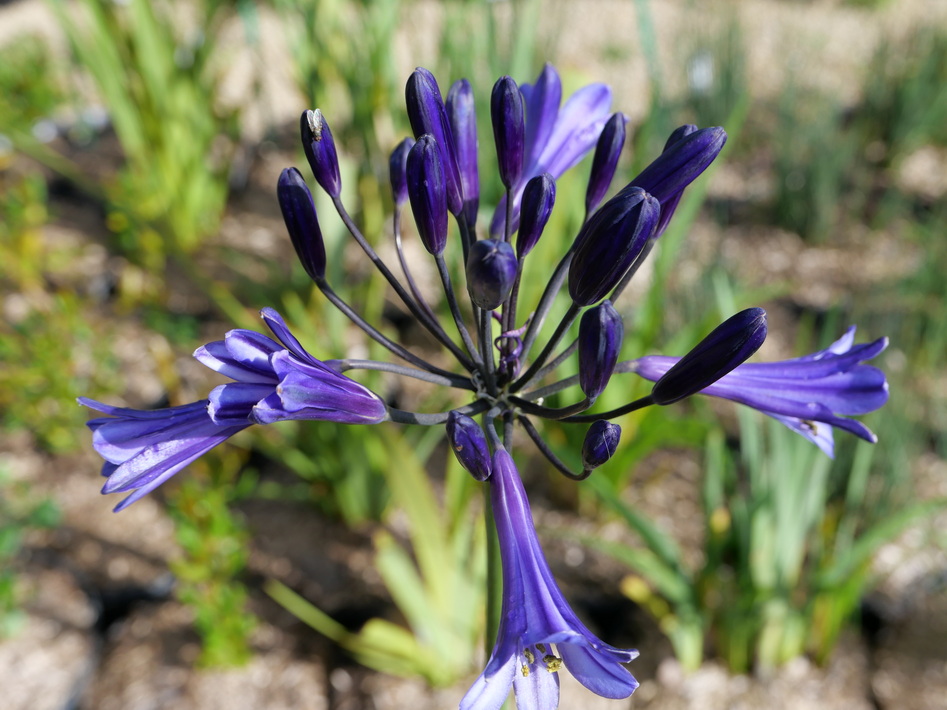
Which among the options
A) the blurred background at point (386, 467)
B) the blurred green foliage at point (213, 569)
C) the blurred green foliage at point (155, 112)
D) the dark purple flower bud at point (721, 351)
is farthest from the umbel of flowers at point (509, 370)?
the blurred green foliage at point (155, 112)

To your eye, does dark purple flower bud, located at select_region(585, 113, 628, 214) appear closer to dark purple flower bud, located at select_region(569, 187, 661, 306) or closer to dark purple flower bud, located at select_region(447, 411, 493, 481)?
dark purple flower bud, located at select_region(569, 187, 661, 306)

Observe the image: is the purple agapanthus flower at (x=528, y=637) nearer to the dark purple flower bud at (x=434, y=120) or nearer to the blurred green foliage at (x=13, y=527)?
the dark purple flower bud at (x=434, y=120)

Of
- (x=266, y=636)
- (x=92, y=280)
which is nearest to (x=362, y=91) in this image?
(x=92, y=280)

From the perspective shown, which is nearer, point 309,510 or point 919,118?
point 309,510

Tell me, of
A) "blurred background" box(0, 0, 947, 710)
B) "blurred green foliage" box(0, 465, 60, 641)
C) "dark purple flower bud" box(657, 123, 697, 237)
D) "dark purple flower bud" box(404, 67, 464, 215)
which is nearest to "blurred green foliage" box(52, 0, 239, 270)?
"blurred background" box(0, 0, 947, 710)

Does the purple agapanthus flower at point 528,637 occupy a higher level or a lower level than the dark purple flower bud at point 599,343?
lower

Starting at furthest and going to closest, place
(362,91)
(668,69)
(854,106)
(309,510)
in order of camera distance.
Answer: (668,69) → (854,106) → (362,91) → (309,510)

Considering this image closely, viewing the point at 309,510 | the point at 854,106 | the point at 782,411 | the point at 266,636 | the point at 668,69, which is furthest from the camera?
the point at 668,69

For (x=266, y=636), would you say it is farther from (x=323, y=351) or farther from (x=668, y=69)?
(x=668, y=69)
